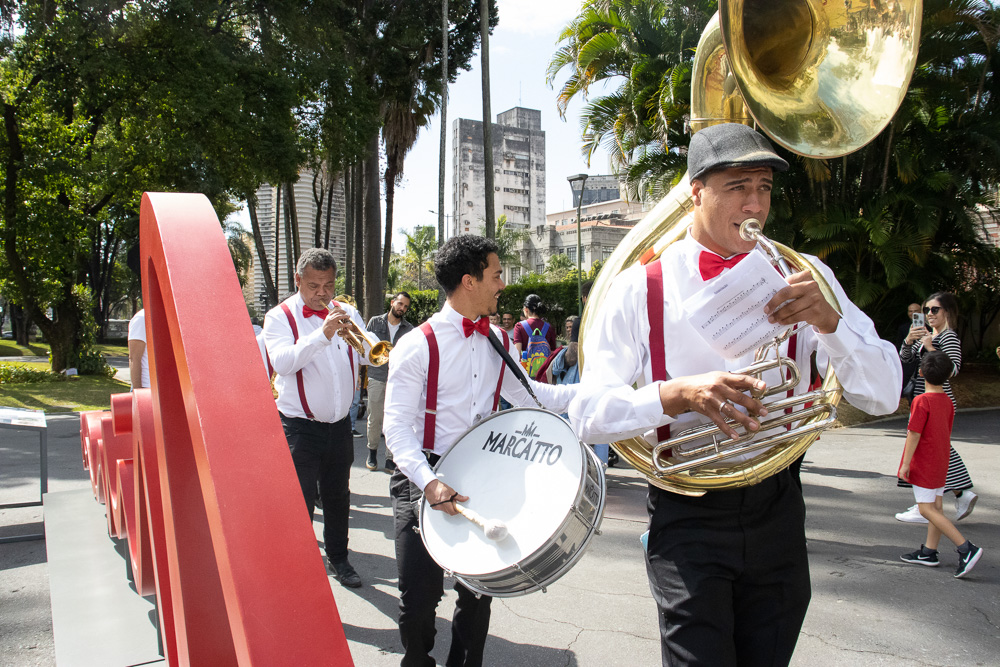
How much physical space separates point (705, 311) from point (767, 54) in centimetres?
129

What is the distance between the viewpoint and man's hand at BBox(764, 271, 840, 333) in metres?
1.82

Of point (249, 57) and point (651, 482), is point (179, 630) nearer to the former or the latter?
point (651, 482)

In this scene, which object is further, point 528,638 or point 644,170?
point 644,170

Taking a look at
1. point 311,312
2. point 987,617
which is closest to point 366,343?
point 311,312

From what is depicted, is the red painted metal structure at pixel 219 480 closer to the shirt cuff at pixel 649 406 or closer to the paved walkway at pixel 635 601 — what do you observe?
the shirt cuff at pixel 649 406

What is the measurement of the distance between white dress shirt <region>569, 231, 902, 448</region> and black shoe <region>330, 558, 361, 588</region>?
3.11 meters

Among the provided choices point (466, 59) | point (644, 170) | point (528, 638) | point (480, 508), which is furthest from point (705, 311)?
point (466, 59)

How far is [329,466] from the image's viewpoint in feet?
16.0

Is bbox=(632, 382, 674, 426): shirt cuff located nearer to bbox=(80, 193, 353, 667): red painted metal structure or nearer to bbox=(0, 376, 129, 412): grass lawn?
bbox=(80, 193, 353, 667): red painted metal structure

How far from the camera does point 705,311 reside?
1.86 m

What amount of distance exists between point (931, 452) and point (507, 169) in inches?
3599

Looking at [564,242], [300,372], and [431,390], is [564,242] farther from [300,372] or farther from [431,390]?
[431,390]

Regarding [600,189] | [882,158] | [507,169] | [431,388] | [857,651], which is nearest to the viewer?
[431,388]

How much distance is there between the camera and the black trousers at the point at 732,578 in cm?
193
